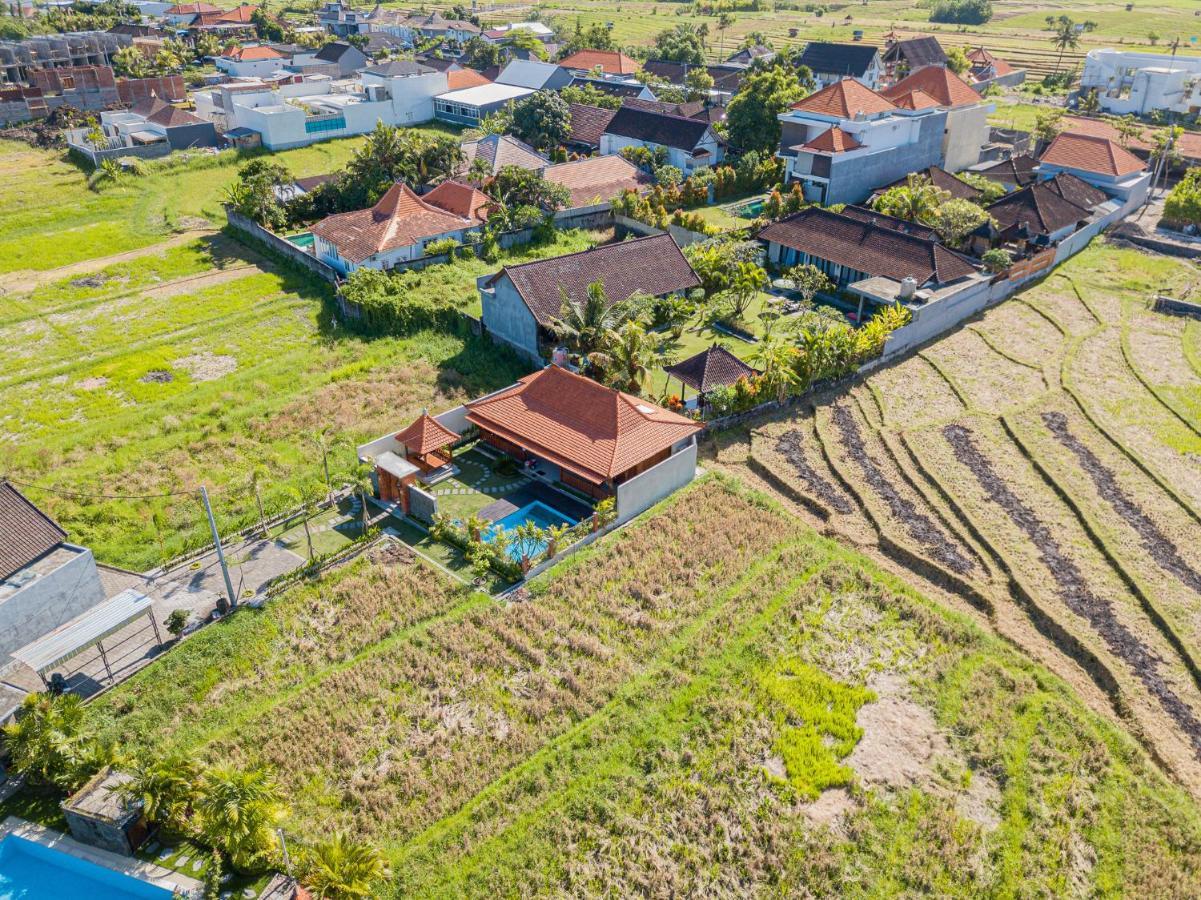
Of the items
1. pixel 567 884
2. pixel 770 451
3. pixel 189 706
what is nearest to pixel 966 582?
pixel 770 451

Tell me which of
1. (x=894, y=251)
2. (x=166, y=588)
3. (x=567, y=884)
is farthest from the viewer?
(x=894, y=251)

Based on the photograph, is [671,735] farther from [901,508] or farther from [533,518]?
[901,508]

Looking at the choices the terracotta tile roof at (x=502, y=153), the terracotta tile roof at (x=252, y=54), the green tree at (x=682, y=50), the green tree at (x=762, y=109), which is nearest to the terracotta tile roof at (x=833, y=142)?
the green tree at (x=762, y=109)

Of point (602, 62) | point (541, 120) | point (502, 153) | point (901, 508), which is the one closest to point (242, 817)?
point (901, 508)

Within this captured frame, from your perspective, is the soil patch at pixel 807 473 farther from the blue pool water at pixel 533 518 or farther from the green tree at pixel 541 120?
the green tree at pixel 541 120

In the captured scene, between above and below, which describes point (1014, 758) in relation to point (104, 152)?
below

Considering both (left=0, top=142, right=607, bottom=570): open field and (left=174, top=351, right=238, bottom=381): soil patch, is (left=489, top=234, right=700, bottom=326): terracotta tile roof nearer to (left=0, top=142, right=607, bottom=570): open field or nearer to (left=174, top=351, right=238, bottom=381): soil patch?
(left=0, top=142, right=607, bottom=570): open field

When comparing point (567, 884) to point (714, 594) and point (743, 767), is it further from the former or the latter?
point (714, 594)

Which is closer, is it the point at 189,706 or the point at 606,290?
the point at 189,706
